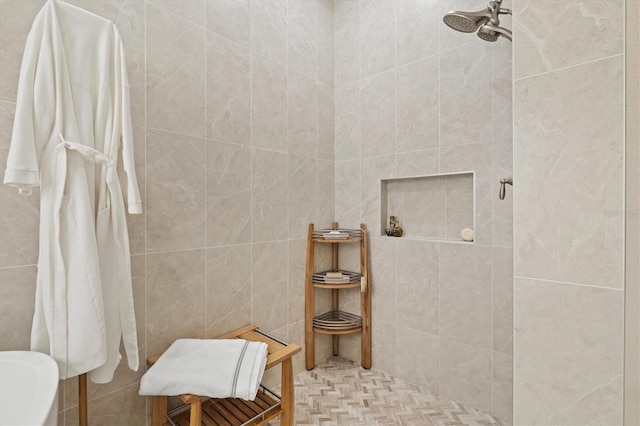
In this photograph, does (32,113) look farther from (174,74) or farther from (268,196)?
(268,196)

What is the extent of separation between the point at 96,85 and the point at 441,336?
6.60 ft

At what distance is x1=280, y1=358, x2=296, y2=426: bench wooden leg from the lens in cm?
146

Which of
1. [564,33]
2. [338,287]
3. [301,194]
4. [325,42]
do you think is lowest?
[338,287]

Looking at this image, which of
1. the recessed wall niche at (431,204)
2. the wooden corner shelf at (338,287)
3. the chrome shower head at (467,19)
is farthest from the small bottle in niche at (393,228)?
the chrome shower head at (467,19)

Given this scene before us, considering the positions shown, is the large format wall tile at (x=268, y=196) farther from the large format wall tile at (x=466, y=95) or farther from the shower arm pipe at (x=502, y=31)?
the shower arm pipe at (x=502, y=31)

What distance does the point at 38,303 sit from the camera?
992mm

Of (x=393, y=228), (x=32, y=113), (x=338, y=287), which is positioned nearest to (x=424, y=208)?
(x=393, y=228)

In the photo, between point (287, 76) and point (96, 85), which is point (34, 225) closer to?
point (96, 85)

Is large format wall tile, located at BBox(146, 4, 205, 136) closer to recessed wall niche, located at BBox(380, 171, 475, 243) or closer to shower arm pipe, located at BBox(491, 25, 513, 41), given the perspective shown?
recessed wall niche, located at BBox(380, 171, 475, 243)

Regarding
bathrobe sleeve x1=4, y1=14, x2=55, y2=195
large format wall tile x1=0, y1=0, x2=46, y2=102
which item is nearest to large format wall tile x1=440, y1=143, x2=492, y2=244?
bathrobe sleeve x1=4, y1=14, x2=55, y2=195

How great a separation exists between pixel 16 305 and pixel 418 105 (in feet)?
6.72

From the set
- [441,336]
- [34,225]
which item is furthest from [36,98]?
[441,336]

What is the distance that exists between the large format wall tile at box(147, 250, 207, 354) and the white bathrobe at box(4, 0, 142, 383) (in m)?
0.29

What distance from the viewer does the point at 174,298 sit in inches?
59.1
